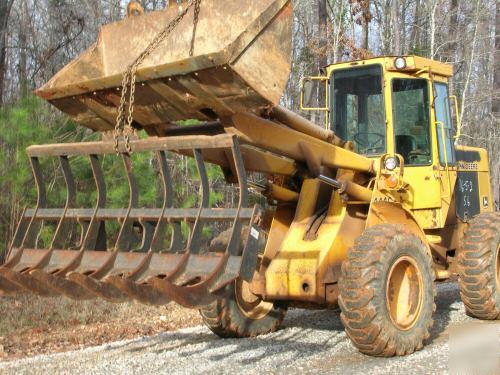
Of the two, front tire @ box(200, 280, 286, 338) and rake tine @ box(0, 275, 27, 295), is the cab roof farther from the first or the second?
rake tine @ box(0, 275, 27, 295)

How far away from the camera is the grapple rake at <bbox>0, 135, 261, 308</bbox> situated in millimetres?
4477

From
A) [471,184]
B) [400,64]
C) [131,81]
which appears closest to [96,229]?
[131,81]

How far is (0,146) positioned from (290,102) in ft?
41.0

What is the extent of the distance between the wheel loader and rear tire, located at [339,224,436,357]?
1cm

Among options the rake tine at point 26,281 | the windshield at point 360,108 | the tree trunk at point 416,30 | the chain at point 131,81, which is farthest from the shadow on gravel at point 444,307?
the tree trunk at point 416,30

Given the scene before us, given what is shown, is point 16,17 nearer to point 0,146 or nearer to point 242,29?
point 0,146

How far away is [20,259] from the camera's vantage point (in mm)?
5297

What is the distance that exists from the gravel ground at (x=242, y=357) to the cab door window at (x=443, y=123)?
6.20 ft

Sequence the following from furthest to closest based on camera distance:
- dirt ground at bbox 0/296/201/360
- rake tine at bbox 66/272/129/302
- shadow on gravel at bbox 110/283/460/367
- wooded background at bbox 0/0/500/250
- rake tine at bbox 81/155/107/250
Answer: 1. wooded background at bbox 0/0/500/250
2. dirt ground at bbox 0/296/201/360
3. shadow on gravel at bbox 110/283/460/367
4. rake tine at bbox 81/155/107/250
5. rake tine at bbox 66/272/129/302

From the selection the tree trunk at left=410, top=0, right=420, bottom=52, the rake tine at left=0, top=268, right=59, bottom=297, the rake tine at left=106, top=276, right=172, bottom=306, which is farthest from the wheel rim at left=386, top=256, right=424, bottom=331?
the tree trunk at left=410, top=0, right=420, bottom=52

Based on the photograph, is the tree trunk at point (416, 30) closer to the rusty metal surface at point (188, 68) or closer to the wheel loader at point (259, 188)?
the wheel loader at point (259, 188)

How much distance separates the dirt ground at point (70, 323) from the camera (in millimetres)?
7008

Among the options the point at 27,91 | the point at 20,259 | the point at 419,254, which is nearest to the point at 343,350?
the point at 419,254

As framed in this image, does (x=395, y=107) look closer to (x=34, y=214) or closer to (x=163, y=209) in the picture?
(x=163, y=209)
